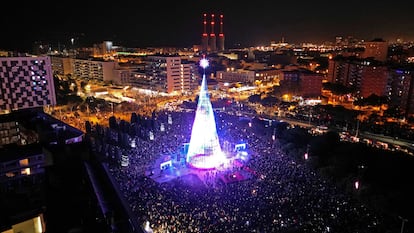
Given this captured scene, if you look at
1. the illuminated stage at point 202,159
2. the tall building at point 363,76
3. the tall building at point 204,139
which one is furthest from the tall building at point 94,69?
the tall building at point 204,139

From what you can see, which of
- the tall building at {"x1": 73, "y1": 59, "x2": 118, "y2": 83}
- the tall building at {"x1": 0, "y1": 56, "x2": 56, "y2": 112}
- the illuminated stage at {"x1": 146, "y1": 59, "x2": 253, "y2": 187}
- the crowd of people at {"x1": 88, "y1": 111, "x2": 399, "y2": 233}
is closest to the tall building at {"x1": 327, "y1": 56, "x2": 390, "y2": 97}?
the crowd of people at {"x1": 88, "y1": 111, "x2": 399, "y2": 233}

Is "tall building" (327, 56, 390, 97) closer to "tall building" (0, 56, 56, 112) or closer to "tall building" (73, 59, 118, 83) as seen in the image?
"tall building" (0, 56, 56, 112)

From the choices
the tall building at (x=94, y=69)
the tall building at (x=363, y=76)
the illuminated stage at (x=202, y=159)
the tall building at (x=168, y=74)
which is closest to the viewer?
the illuminated stage at (x=202, y=159)

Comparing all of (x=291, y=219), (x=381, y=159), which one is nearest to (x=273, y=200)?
(x=291, y=219)

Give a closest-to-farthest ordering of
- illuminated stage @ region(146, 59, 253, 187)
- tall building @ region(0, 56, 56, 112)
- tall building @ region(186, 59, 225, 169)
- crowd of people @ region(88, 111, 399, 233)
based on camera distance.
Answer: crowd of people @ region(88, 111, 399, 233), illuminated stage @ region(146, 59, 253, 187), tall building @ region(186, 59, 225, 169), tall building @ region(0, 56, 56, 112)

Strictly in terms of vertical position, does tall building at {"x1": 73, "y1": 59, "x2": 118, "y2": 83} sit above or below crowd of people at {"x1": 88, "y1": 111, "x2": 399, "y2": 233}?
above

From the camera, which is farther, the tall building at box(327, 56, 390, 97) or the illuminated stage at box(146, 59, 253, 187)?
the tall building at box(327, 56, 390, 97)

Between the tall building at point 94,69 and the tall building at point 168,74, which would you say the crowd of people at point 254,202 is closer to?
the tall building at point 168,74
